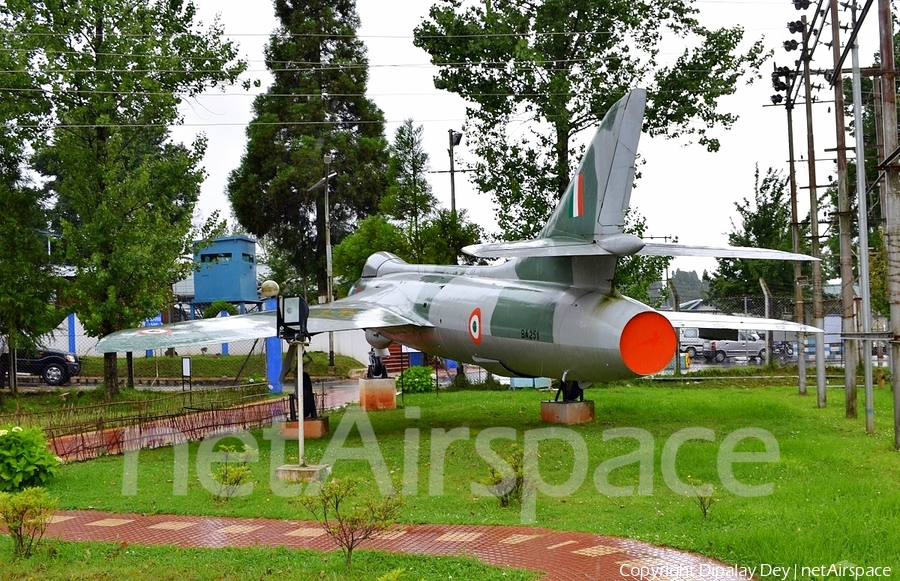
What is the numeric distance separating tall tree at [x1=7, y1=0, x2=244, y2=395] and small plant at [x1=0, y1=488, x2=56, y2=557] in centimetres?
1473

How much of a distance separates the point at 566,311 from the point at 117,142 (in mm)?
15699

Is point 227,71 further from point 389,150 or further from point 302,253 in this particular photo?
point 302,253

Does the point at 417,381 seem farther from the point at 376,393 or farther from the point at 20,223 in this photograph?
the point at 20,223

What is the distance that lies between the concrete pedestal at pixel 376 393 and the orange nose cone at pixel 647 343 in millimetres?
10164

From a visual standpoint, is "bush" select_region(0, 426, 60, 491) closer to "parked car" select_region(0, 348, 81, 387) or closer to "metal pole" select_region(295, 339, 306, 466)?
"metal pole" select_region(295, 339, 306, 466)

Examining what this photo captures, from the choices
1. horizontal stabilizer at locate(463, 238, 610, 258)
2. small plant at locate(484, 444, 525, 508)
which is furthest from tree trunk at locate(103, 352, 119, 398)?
small plant at locate(484, 444, 525, 508)

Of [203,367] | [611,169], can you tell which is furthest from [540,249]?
[203,367]

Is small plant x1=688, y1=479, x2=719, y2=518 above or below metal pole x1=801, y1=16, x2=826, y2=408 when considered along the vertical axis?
below

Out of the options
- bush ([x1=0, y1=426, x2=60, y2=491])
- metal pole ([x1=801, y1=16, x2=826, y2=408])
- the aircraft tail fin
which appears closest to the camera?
bush ([x1=0, y1=426, x2=60, y2=491])

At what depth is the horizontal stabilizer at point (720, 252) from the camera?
13.2 metres

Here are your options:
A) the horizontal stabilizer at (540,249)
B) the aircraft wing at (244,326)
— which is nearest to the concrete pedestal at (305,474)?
the aircraft wing at (244,326)

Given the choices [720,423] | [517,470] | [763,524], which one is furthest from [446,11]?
[763,524]

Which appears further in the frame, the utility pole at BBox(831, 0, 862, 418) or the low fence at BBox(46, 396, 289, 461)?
the utility pole at BBox(831, 0, 862, 418)

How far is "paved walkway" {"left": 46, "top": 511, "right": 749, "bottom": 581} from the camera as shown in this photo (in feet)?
25.2
